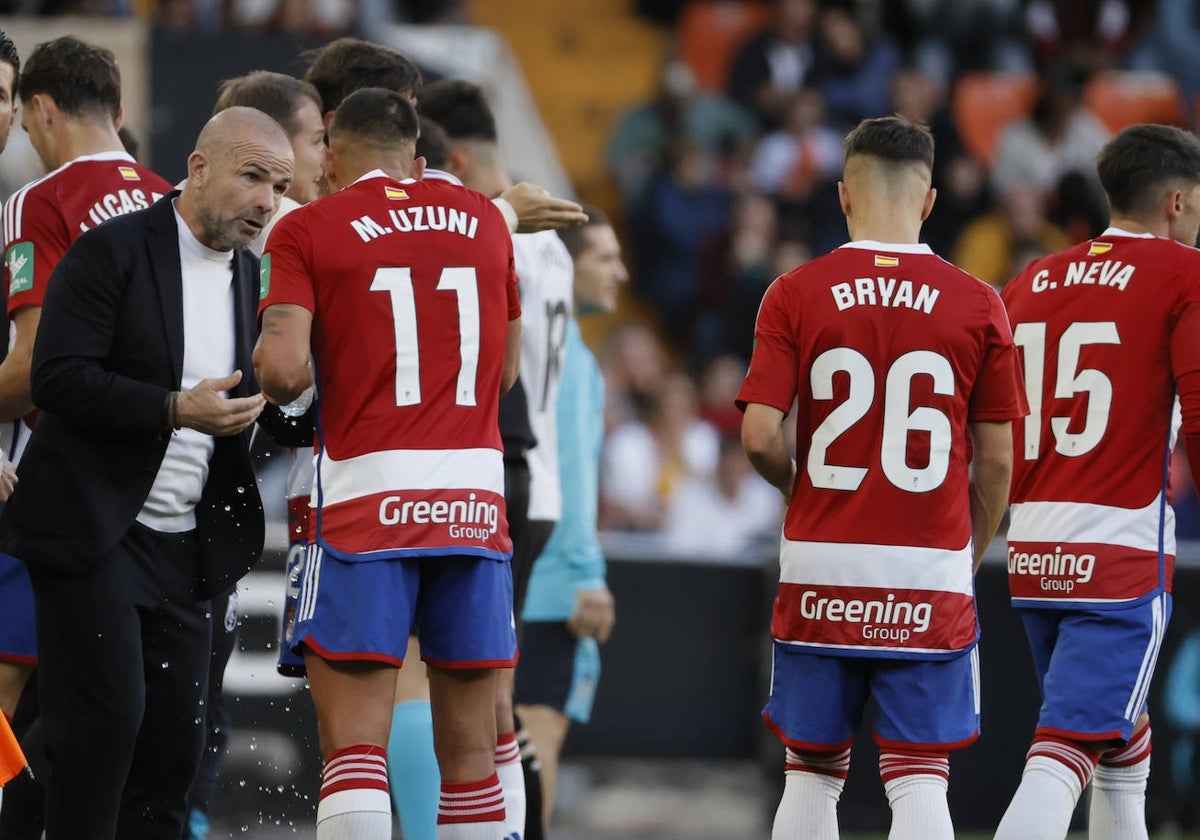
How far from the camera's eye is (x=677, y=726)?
9742 mm

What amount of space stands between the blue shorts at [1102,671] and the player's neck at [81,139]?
3366 mm

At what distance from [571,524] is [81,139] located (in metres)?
2.53

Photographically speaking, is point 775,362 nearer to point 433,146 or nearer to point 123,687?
point 433,146

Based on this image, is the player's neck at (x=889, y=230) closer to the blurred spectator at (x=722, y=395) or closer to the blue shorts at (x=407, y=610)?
the blue shorts at (x=407, y=610)

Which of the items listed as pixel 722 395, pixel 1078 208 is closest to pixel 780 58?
pixel 1078 208

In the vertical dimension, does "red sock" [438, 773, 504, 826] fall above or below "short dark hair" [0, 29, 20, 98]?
below

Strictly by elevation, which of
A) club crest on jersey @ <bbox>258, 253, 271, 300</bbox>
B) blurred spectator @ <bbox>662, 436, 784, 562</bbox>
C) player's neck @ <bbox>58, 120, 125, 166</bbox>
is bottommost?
blurred spectator @ <bbox>662, 436, 784, 562</bbox>

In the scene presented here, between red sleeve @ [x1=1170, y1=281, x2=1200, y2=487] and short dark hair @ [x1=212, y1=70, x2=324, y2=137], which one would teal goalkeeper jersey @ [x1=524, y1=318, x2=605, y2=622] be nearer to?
short dark hair @ [x1=212, y1=70, x2=324, y2=137]

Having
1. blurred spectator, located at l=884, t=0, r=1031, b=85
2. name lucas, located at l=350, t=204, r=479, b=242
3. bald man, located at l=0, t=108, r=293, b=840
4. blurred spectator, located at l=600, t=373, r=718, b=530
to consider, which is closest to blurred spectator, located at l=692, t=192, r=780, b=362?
blurred spectator, located at l=600, t=373, r=718, b=530

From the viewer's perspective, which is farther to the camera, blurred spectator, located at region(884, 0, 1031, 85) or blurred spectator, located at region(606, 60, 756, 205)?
blurred spectator, located at region(884, 0, 1031, 85)

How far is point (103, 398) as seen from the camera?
16.5 ft

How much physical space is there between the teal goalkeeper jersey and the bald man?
213 centimetres

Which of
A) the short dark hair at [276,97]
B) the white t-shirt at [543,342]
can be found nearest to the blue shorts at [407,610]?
the white t-shirt at [543,342]

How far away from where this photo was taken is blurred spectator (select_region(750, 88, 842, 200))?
1458 cm
